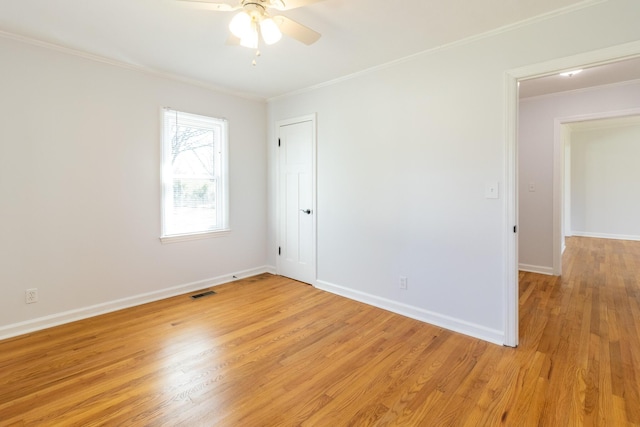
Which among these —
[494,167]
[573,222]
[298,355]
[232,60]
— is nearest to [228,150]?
[232,60]

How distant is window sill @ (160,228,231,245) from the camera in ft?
11.4

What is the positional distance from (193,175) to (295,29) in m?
2.34

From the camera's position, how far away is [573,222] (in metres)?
7.36

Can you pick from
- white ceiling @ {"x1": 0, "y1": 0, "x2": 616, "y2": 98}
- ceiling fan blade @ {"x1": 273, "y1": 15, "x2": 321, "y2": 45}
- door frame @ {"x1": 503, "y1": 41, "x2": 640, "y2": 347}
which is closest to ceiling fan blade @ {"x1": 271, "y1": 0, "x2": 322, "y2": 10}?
ceiling fan blade @ {"x1": 273, "y1": 15, "x2": 321, "y2": 45}

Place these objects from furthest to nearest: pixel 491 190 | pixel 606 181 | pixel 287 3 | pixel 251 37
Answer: pixel 606 181
pixel 491 190
pixel 251 37
pixel 287 3

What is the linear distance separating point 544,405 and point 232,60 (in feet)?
11.8

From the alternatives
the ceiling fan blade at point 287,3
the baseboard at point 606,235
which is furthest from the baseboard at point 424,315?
the baseboard at point 606,235

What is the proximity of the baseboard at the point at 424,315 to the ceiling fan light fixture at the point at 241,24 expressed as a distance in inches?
105

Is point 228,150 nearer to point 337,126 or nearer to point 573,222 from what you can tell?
point 337,126

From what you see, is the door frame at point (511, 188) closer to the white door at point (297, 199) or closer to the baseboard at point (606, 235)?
the white door at point (297, 199)

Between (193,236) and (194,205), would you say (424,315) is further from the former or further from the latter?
(194,205)

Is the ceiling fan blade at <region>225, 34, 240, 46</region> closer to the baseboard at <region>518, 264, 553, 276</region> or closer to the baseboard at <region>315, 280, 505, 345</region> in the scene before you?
the baseboard at <region>315, 280, 505, 345</region>

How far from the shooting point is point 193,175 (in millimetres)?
3727

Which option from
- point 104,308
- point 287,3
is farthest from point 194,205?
point 287,3
